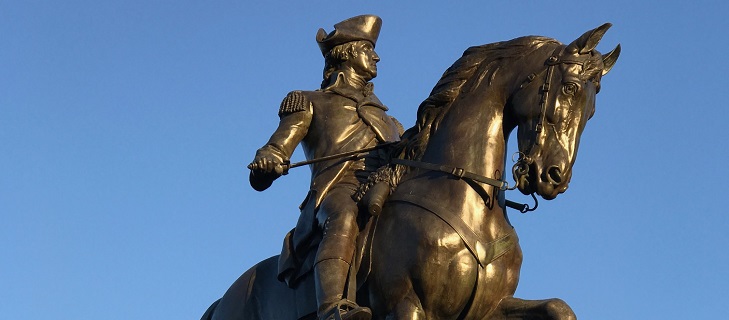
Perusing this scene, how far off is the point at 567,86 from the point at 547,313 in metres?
1.96

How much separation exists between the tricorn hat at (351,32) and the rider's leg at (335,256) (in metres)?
2.42

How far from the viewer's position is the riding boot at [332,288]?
13297 mm

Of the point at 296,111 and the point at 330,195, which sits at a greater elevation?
the point at 296,111

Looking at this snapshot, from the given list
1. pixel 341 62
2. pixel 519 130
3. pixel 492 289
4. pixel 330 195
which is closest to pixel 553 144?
pixel 519 130

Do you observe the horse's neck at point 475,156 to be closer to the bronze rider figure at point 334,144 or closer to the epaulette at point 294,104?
the bronze rider figure at point 334,144

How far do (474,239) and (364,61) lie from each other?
10.8 feet

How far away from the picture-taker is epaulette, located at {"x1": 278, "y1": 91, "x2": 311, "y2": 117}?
15375mm

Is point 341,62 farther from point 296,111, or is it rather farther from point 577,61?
point 577,61

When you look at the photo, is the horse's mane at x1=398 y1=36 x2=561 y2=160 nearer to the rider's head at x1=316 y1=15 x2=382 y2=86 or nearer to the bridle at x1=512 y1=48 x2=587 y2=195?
the bridle at x1=512 y1=48 x2=587 y2=195

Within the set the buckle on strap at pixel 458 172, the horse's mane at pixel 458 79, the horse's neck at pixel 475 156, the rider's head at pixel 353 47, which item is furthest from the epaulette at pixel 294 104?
the buckle on strap at pixel 458 172

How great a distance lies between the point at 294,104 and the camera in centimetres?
1540

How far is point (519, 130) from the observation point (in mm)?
13547

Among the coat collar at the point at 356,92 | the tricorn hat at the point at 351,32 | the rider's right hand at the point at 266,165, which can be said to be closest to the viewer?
the rider's right hand at the point at 266,165

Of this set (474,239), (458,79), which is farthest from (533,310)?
(458,79)
